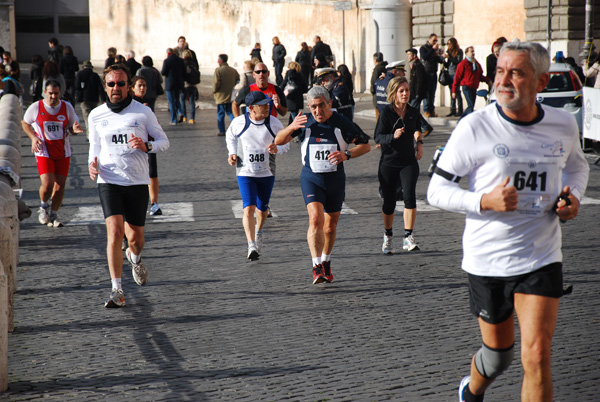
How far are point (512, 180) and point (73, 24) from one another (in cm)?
5902

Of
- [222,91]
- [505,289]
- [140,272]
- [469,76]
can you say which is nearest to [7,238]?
[140,272]

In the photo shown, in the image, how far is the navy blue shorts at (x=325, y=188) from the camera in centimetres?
853

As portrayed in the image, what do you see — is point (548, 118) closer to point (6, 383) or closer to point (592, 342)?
point (592, 342)

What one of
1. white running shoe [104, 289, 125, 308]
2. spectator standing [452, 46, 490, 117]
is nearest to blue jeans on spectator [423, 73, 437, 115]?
spectator standing [452, 46, 490, 117]

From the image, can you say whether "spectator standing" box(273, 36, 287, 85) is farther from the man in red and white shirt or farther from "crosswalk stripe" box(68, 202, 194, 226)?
the man in red and white shirt

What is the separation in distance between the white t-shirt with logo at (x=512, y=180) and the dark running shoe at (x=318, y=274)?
3945 mm

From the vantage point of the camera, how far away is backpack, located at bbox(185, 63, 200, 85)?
2504 cm

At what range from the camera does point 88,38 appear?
6072 centimetres

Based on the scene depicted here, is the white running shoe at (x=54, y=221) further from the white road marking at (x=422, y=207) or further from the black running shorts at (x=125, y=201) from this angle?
the white road marking at (x=422, y=207)

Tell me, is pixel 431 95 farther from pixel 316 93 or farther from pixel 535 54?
pixel 535 54

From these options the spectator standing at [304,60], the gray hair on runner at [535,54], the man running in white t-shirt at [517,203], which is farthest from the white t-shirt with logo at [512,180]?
the spectator standing at [304,60]

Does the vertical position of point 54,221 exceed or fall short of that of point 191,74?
it falls short

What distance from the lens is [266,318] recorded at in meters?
7.25

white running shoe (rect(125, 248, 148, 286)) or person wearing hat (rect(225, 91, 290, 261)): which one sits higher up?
person wearing hat (rect(225, 91, 290, 261))
